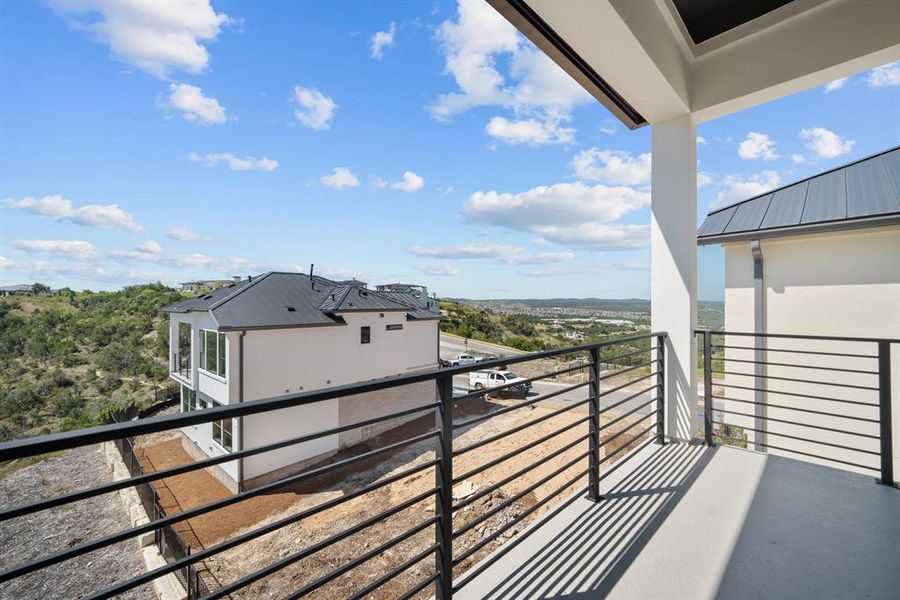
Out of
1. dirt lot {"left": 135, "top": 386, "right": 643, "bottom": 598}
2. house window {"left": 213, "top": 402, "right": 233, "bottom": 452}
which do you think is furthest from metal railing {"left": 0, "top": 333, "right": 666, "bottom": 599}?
house window {"left": 213, "top": 402, "right": 233, "bottom": 452}

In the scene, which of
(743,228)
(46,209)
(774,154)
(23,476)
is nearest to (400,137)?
(774,154)

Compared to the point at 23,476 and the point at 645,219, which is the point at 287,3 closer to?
the point at 645,219

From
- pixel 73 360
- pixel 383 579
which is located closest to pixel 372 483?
pixel 383 579

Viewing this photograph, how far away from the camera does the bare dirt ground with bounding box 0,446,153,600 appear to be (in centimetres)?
592

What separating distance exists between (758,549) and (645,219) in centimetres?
219

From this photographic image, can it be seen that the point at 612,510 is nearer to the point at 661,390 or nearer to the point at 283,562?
the point at 661,390

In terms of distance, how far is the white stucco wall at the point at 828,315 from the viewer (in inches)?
132

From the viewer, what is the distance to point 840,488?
2100 mm

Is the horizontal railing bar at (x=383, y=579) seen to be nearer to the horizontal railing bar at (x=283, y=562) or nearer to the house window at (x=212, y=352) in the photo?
the horizontal railing bar at (x=283, y=562)

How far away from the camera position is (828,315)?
11.8ft

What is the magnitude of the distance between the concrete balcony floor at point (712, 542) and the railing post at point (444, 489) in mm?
144

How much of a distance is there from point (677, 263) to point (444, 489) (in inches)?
93.7

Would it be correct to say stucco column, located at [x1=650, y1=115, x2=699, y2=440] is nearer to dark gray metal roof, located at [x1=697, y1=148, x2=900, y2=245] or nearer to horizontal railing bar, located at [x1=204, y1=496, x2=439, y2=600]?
dark gray metal roof, located at [x1=697, y1=148, x2=900, y2=245]

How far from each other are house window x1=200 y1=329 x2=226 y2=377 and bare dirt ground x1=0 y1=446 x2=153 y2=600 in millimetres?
2987
